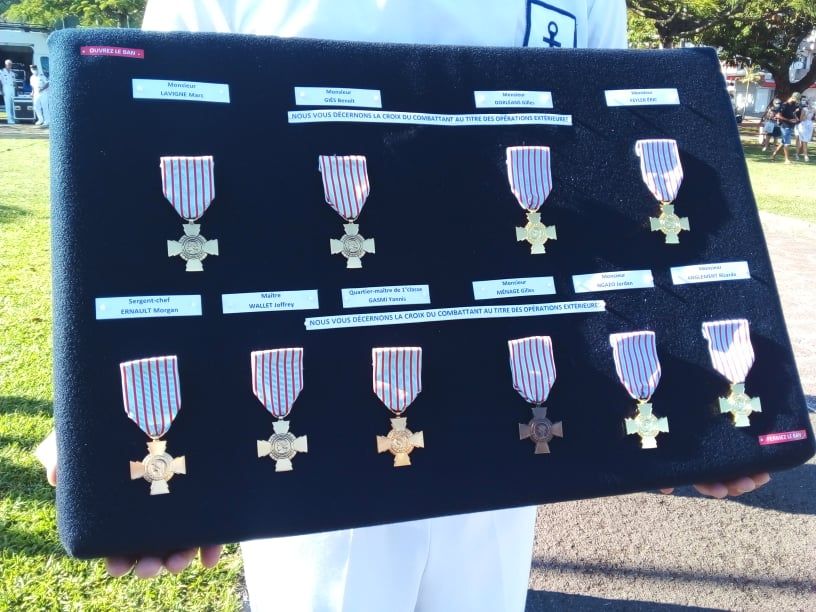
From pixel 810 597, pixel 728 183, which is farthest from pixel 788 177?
pixel 728 183

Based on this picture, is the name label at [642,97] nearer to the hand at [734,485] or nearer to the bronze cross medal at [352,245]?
the bronze cross medal at [352,245]

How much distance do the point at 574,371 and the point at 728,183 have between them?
0.48 metres

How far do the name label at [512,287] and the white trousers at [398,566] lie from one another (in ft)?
1.65

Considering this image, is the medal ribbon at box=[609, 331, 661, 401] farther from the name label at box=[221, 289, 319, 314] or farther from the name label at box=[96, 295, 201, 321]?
the name label at box=[96, 295, 201, 321]

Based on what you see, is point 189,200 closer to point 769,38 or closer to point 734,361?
point 734,361

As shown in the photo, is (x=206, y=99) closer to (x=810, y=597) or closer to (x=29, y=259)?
(x=810, y=597)

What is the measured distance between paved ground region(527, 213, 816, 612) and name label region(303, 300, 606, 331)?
1.62m

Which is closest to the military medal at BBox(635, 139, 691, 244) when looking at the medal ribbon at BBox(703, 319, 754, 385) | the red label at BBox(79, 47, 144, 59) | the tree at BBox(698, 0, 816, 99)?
the medal ribbon at BBox(703, 319, 754, 385)

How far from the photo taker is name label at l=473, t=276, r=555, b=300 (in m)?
1.19

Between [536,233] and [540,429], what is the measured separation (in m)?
0.34

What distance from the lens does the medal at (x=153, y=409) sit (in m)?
1.01

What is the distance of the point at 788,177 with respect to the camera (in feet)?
47.8

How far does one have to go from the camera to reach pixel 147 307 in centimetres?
103

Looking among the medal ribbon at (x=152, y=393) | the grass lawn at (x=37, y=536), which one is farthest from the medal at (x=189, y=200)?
the grass lawn at (x=37, y=536)
